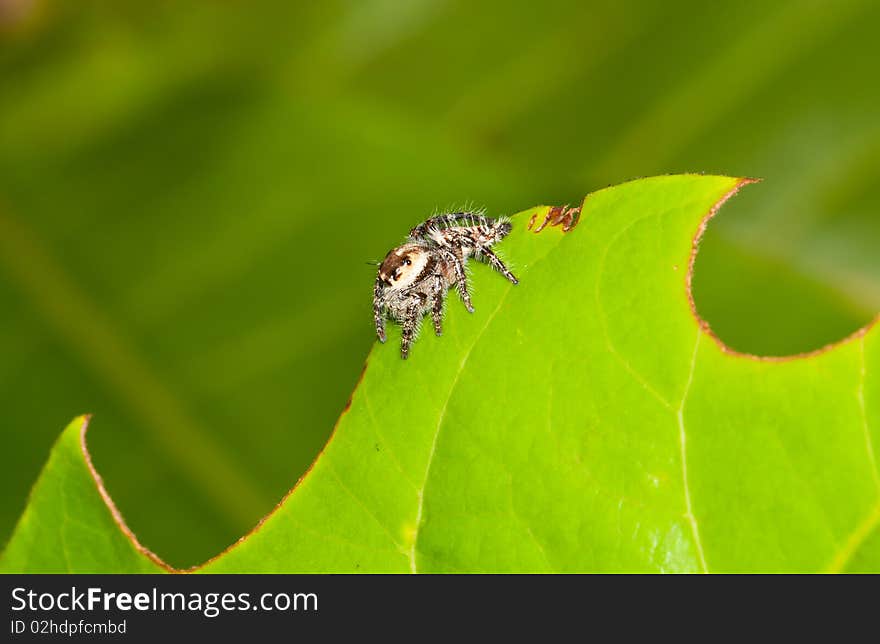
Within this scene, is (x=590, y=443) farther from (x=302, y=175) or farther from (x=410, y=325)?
(x=302, y=175)

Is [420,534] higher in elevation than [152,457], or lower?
lower

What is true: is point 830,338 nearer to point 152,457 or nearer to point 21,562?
point 152,457

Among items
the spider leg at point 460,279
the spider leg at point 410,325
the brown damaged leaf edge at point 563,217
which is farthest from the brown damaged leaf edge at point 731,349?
the spider leg at point 410,325

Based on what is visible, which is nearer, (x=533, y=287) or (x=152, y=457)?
(x=533, y=287)

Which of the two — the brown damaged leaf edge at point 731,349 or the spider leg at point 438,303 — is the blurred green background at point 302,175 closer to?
the spider leg at point 438,303

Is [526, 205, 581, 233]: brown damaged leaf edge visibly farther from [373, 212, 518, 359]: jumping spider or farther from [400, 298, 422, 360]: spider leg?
[400, 298, 422, 360]: spider leg

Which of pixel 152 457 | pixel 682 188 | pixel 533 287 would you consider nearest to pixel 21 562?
pixel 533 287

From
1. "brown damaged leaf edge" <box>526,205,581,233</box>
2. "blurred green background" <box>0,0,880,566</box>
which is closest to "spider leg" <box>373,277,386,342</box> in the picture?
"brown damaged leaf edge" <box>526,205,581,233</box>
